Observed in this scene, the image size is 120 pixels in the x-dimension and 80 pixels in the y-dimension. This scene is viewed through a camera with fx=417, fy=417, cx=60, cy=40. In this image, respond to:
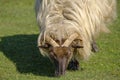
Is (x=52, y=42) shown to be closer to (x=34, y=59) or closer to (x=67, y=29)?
(x=67, y=29)

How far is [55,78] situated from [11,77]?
40.6 inches

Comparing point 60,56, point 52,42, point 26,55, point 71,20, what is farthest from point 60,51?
point 26,55

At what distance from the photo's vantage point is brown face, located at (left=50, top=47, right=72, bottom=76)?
8.24 meters

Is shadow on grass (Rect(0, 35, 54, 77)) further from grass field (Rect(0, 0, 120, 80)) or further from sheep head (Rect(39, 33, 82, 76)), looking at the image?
sheep head (Rect(39, 33, 82, 76))

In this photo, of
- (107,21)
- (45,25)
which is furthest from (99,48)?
(45,25)

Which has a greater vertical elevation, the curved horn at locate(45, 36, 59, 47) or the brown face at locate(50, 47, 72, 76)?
the curved horn at locate(45, 36, 59, 47)

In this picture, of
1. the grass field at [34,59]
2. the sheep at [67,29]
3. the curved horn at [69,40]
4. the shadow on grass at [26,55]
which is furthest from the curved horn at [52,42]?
the shadow on grass at [26,55]

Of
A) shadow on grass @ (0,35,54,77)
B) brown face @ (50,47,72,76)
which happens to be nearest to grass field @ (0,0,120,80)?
shadow on grass @ (0,35,54,77)

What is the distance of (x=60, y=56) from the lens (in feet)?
27.0

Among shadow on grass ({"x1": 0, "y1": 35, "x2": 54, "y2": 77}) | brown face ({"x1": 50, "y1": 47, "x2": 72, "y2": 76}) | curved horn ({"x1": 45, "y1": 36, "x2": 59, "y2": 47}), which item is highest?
curved horn ({"x1": 45, "y1": 36, "x2": 59, "y2": 47})

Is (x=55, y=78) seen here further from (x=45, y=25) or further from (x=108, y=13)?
(x=108, y=13)

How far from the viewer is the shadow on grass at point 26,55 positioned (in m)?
9.63

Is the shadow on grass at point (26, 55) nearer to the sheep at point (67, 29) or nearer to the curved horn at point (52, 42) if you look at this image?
the sheep at point (67, 29)

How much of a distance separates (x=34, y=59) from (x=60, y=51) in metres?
2.56
